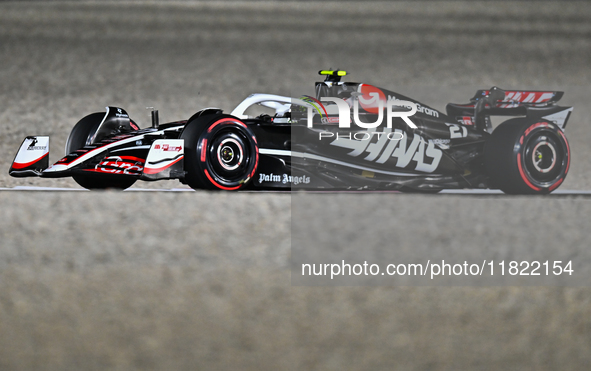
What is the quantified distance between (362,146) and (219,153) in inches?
8.8

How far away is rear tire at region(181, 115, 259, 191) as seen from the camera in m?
0.58

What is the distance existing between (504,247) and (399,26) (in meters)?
0.98

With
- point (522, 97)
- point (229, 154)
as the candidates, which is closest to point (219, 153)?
point (229, 154)

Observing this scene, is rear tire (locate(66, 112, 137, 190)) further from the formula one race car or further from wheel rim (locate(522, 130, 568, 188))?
wheel rim (locate(522, 130, 568, 188))

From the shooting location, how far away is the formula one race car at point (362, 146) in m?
0.67

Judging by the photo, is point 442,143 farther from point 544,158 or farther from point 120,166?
point 120,166

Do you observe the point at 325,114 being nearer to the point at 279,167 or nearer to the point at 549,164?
the point at 279,167

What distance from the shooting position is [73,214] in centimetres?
119

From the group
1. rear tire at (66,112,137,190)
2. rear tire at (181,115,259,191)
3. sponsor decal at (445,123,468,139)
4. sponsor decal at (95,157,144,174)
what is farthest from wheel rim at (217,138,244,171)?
sponsor decal at (445,123,468,139)

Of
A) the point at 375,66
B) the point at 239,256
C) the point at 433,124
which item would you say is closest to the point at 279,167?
the point at 433,124

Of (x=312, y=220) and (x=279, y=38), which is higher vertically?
(x=279, y=38)

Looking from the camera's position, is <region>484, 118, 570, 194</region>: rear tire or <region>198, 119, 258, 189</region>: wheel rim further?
<region>484, 118, 570, 194</region>: rear tire

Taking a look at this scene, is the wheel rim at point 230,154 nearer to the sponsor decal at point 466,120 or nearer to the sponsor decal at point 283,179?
the sponsor decal at point 283,179

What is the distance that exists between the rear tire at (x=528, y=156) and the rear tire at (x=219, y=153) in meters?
0.40
